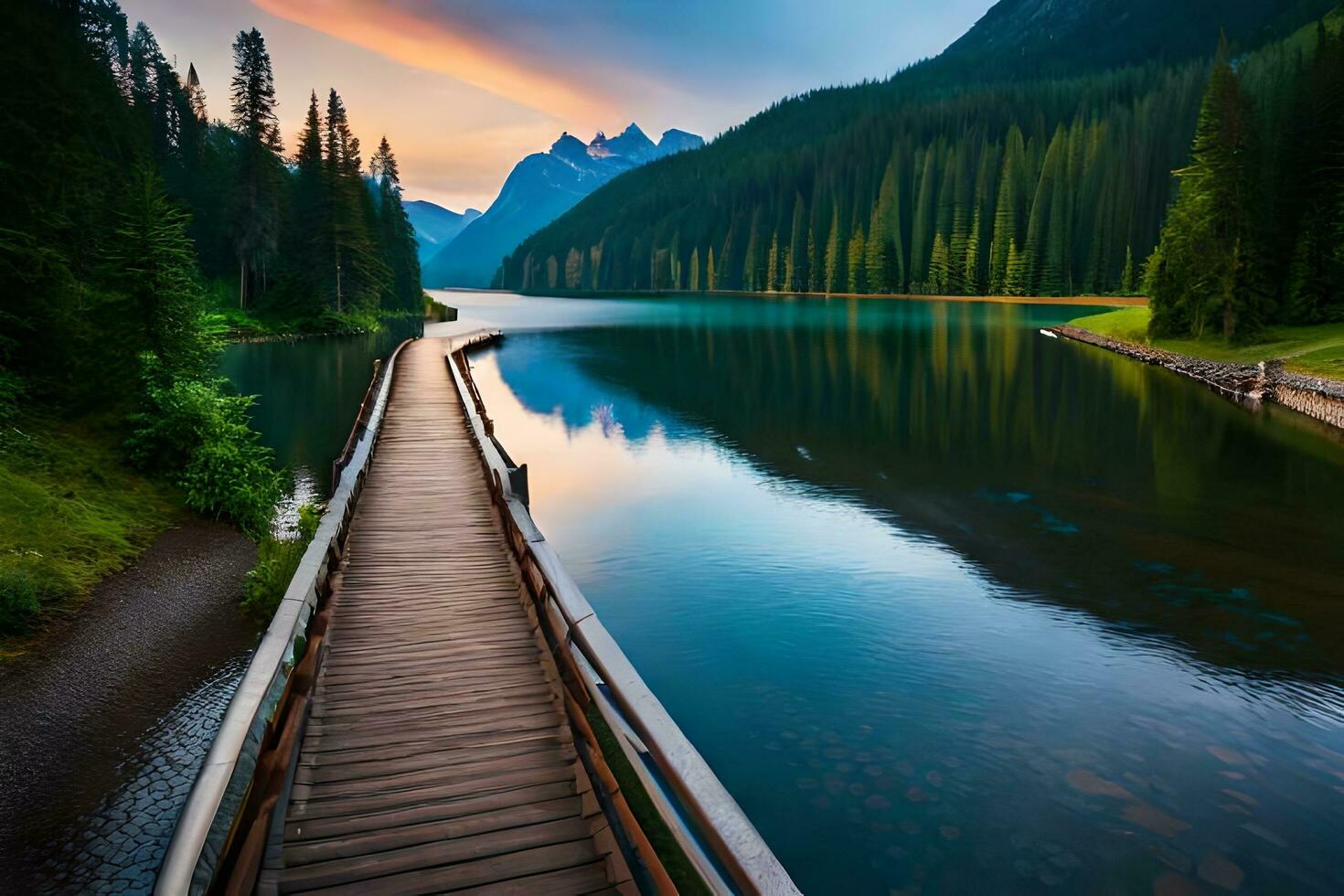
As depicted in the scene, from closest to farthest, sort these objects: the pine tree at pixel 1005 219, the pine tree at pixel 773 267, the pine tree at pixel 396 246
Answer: the pine tree at pixel 396 246 → the pine tree at pixel 1005 219 → the pine tree at pixel 773 267

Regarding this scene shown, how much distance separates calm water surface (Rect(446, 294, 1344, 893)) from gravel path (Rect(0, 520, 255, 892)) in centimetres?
581

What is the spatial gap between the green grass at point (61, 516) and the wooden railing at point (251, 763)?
487 cm

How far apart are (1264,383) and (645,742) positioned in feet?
129

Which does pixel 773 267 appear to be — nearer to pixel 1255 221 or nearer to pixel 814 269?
pixel 814 269

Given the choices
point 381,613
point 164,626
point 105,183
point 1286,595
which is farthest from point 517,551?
point 105,183

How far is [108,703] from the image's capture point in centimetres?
945

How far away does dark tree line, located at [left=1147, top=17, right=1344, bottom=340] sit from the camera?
1718 inches

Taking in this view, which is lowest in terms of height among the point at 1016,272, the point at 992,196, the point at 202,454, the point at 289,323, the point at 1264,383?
the point at 202,454

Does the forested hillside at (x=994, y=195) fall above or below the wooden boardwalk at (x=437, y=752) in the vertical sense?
above

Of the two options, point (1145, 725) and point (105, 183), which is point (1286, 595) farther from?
point (105, 183)

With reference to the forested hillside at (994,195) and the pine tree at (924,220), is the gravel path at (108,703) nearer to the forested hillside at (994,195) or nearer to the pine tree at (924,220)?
the forested hillside at (994,195)

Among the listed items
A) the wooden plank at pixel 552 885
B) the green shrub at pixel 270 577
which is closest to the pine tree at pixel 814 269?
the green shrub at pixel 270 577

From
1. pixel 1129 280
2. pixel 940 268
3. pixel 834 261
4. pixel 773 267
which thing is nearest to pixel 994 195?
pixel 940 268

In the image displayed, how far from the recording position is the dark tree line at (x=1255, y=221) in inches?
1718
